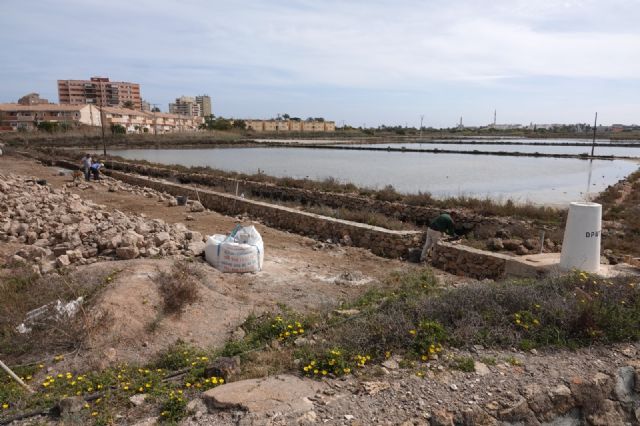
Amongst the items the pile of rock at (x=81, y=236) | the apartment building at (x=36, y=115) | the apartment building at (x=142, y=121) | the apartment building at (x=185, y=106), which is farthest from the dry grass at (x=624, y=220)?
the apartment building at (x=185, y=106)

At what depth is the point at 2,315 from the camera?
4.97 metres

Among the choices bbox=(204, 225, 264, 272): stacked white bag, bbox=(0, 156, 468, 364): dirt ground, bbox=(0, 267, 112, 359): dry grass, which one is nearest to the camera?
bbox=(0, 267, 112, 359): dry grass

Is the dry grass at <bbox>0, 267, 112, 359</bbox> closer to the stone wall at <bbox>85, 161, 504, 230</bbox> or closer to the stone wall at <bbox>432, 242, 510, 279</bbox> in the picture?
the stone wall at <bbox>432, 242, 510, 279</bbox>

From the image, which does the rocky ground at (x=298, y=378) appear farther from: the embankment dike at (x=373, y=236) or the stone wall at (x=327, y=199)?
the stone wall at (x=327, y=199)

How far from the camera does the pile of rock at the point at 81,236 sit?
699 centimetres

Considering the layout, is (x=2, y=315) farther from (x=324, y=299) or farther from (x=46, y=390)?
(x=324, y=299)

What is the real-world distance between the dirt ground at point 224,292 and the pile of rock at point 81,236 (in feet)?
1.75

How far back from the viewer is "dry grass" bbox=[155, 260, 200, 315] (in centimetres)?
544

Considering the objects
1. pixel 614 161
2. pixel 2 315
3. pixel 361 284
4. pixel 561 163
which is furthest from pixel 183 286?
pixel 614 161

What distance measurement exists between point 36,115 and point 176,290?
87929 millimetres

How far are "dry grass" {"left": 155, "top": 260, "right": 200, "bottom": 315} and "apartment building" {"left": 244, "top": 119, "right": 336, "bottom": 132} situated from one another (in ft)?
372

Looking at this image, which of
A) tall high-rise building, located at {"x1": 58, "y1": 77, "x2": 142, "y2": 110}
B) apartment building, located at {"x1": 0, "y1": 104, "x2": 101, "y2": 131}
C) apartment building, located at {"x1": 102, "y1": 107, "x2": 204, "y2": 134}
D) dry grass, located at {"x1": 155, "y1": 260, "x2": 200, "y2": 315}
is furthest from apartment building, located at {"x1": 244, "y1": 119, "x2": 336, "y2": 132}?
dry grass, located at {"x1": 155, "y1": 260, "x2": 200, "y2": 315}

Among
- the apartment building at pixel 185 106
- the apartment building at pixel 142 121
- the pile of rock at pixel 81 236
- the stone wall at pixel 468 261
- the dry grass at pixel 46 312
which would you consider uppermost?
the apartment building at pixel 185 106

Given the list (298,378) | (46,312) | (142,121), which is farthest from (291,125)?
(298,378)
